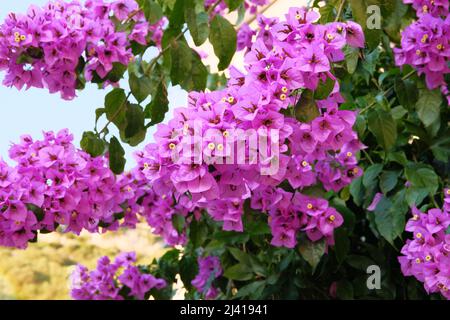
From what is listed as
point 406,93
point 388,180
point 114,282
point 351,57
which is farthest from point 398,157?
→ point 114,282

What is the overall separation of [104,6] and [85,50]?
15cm

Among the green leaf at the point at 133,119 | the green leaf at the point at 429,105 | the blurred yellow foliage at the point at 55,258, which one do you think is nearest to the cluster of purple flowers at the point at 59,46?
the green leaf at the point at 133,119

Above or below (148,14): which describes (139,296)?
below

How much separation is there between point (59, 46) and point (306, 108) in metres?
0.53

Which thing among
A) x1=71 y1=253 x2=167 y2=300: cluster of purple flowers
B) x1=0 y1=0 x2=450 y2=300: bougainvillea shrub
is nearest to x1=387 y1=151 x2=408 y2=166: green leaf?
x1=0 y1=0 x2=450 y2=300: bougainvillea shrub

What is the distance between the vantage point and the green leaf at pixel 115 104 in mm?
1189

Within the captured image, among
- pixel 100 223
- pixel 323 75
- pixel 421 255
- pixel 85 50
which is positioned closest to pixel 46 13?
pixel 85 50

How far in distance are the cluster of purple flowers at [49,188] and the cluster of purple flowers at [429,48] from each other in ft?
2.08

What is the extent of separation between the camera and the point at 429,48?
4.06 feet

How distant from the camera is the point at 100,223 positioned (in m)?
1.42

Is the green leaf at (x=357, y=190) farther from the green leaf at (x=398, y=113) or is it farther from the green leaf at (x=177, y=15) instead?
the green leaf at (x=177, y=15)

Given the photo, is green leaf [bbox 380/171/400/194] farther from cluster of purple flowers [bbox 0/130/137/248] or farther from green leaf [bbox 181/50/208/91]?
cluster of purple flowers [bbox 0/130/137/248]

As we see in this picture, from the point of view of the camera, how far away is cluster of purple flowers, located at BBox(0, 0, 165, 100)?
1147 millimetres

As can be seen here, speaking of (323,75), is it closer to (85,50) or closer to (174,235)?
(85,50)
